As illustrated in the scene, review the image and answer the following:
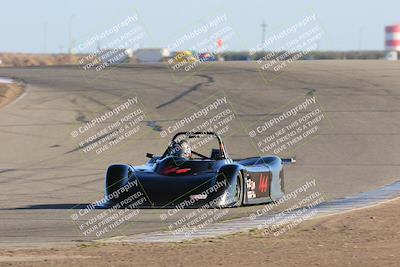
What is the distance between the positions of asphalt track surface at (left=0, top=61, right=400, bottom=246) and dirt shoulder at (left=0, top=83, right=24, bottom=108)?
49 centimetres

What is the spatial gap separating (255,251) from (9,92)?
25631 millimetres

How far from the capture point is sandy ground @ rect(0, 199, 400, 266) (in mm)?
9305

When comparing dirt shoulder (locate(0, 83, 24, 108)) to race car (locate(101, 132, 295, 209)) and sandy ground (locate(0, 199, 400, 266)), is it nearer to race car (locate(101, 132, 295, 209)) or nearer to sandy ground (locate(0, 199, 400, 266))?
race car (locate(101, 132, 295, 209))

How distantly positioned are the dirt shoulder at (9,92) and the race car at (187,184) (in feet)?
53.2

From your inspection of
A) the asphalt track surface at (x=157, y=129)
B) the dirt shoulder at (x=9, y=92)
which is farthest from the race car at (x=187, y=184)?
the dirt shoulder at (x=9, y=92)

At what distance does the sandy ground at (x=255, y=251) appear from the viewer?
9305mm

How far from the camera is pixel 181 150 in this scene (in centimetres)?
1570

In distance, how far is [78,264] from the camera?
9.11 meters

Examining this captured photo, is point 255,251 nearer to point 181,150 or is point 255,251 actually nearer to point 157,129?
point 181,150

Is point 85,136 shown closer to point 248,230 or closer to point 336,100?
point 336,100

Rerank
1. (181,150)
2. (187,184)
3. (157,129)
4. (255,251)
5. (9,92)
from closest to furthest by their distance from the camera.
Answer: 1. (255,251)
2. (187,184)
3. (181,150)
4. (157,129)
5. (9,92)

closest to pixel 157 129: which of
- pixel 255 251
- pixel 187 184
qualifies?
pixel 187 184

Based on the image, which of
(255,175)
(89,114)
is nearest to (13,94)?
(89,114)

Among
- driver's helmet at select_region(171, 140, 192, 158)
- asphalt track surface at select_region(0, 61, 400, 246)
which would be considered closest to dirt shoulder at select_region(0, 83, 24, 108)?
asphalt track surface at select_region(0, 61, 400, 246)
